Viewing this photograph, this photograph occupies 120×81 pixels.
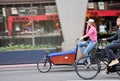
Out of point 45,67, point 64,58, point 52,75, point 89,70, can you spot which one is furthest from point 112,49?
point 45,67

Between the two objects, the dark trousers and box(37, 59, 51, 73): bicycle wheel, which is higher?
the dark trousers

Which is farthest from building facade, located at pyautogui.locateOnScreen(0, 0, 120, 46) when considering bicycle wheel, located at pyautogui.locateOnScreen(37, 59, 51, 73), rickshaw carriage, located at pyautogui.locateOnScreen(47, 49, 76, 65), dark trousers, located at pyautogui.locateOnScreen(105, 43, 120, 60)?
dark trousers, located at pyautogui.locateOnScreen(105, 43, 120, 60)

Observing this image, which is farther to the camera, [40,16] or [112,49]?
[40,16]

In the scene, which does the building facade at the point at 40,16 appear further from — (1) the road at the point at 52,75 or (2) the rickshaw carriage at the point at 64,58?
(2) the rickshaw carriage at the point at 64,58

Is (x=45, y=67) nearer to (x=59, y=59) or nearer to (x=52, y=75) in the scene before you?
(x=59, y=59)

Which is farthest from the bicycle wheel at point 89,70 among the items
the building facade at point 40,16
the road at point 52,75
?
the building facade at point 40,16

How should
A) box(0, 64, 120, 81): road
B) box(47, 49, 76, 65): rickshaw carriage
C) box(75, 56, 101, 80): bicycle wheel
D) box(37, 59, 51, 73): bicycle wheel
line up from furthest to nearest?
box(37, 59, 51, 73): bicycle wheel < box(47, 49, 76, 65): rickshaw carriage < box(0, 64, 120, 81): road < box(75, 56, 101, 80): bicycle wheel

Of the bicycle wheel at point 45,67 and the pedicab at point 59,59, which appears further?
the bicycle wheel at point 45,67

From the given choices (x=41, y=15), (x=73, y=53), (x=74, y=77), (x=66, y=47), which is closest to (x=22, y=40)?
(x=41, y=15)

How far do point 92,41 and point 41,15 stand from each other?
758 centimetres

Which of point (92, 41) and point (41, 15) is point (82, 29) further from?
point (92, 41)

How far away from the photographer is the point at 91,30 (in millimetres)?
12969

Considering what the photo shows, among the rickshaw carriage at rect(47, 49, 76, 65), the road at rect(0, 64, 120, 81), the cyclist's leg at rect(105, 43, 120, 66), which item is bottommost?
the road at rect(0, 64, 120, 81)

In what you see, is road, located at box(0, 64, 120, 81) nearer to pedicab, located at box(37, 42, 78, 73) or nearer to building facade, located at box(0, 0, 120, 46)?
pedicab, located at box(37, 42, 78, 73)
